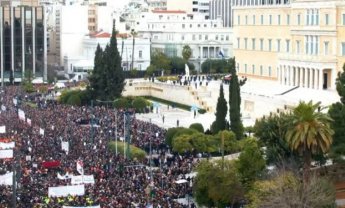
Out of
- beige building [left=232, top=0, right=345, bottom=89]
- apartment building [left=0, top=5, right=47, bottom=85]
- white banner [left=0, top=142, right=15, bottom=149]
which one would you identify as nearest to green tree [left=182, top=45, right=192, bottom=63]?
apartment building [left=0, top=5, right=47, bottom=85]

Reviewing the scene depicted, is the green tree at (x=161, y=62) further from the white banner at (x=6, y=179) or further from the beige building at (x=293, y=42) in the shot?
the white banner at (x=6, y=179)

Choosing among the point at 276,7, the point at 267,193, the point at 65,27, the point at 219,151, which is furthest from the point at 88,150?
the point at 65,27

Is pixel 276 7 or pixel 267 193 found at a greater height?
pixel 276 7

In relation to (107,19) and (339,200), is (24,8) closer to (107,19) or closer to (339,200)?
(107,19)

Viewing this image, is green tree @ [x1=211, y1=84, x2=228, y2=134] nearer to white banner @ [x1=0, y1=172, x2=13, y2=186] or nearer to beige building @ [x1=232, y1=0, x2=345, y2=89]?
beige building @ [x1=232, y1=0, x2=345, y2=89]

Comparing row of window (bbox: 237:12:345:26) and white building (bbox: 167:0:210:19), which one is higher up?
white building (bbox: 167:0:210:19)

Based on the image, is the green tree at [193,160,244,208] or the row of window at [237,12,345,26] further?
the row of window at [237,12,345,26]

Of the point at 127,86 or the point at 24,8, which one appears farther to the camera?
the point at 24,8
